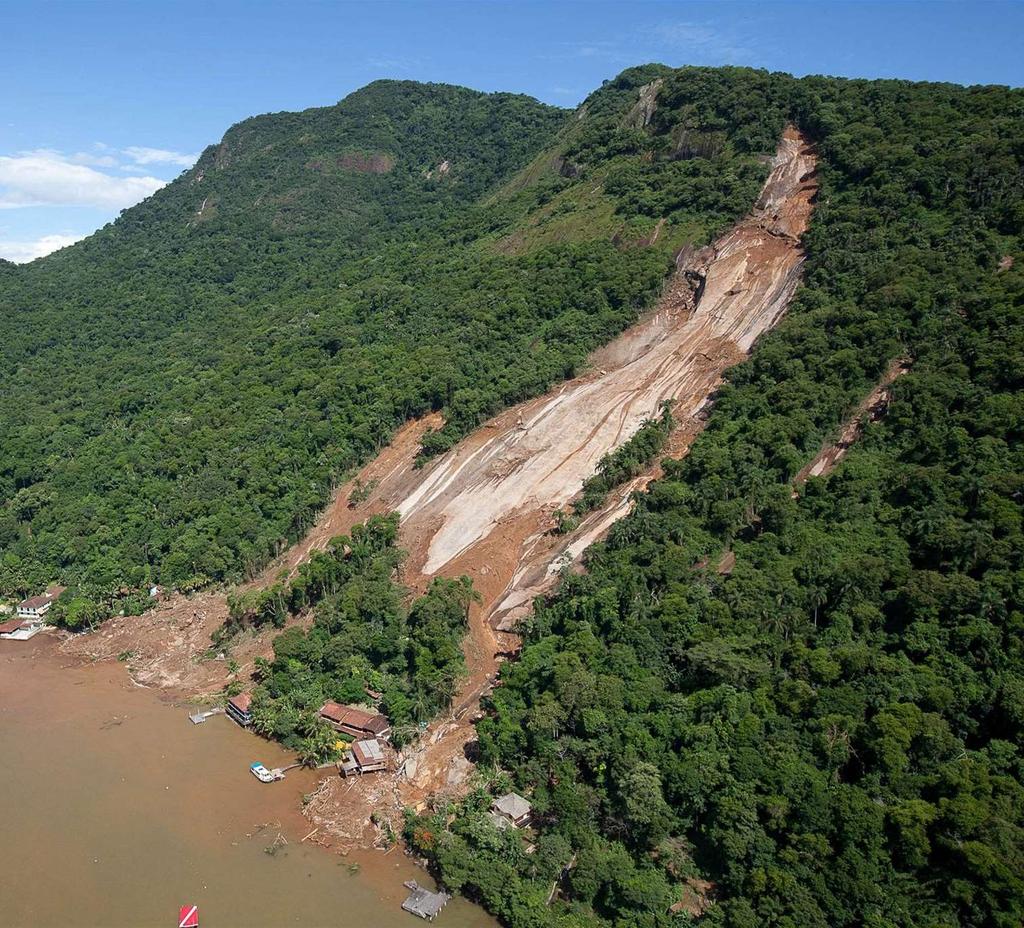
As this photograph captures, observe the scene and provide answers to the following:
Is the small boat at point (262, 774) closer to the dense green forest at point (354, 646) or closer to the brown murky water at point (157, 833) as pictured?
the brown murky water at point (157, 833)

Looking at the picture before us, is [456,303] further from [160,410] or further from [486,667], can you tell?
[486,667]

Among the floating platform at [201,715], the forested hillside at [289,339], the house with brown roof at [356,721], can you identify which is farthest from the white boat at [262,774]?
the forested hillside at [289,339]

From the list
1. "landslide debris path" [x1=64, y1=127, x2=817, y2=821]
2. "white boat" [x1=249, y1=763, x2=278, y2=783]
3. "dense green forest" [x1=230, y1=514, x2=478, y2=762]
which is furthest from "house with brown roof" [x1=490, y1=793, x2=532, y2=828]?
"white boat" [x1=249, y1=763, x2=278, y2=783]

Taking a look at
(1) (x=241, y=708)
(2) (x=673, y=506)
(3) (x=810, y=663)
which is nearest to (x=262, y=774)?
(1) (x=241, y=708)

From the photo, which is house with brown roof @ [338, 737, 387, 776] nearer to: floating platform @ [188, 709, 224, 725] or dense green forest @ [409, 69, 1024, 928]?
dense green forest @ [409, 69, 1024, 928]

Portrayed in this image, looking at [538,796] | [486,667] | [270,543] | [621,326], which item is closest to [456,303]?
[621,326]

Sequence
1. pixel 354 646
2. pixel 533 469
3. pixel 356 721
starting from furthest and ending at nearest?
pixel 533 469
pixel 354 646
pixel 356 721

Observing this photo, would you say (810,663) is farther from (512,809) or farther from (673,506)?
(512,809)
